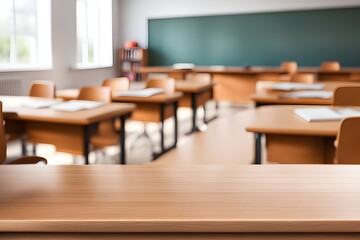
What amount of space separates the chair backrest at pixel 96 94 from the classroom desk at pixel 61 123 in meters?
0.51

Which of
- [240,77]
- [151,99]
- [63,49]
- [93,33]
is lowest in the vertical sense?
[151,99]

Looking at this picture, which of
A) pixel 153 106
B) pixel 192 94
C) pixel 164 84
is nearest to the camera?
pixel 153 106

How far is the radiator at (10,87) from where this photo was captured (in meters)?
6.28

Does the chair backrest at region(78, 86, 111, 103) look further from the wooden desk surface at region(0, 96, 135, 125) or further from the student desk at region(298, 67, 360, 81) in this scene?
the student desk at region(298, 67, 360, 81)

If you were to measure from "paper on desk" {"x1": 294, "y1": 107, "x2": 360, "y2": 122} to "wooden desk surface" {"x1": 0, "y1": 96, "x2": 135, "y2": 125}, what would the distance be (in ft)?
4.50

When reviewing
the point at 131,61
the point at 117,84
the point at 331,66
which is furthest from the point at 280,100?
the point at 131,61

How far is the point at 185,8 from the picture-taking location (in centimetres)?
1063

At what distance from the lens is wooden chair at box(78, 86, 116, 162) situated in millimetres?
3854

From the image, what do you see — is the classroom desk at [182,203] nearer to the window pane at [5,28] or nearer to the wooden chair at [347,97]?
the wooden chair at [347,97]

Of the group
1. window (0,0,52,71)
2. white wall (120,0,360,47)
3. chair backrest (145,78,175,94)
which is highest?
white wall (120,0,360,47)

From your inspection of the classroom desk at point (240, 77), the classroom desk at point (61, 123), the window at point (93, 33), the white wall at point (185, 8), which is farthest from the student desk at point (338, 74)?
the classroom desk at point (61, 123)

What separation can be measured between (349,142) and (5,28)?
6.14 meters

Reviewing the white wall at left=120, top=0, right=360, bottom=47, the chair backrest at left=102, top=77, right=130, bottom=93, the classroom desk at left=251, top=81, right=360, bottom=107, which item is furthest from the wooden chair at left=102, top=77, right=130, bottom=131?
the white wall at left=120, top=0, right=360, bottom=47

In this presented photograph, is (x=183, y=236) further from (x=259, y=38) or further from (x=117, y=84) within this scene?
(x=259, y=38)
